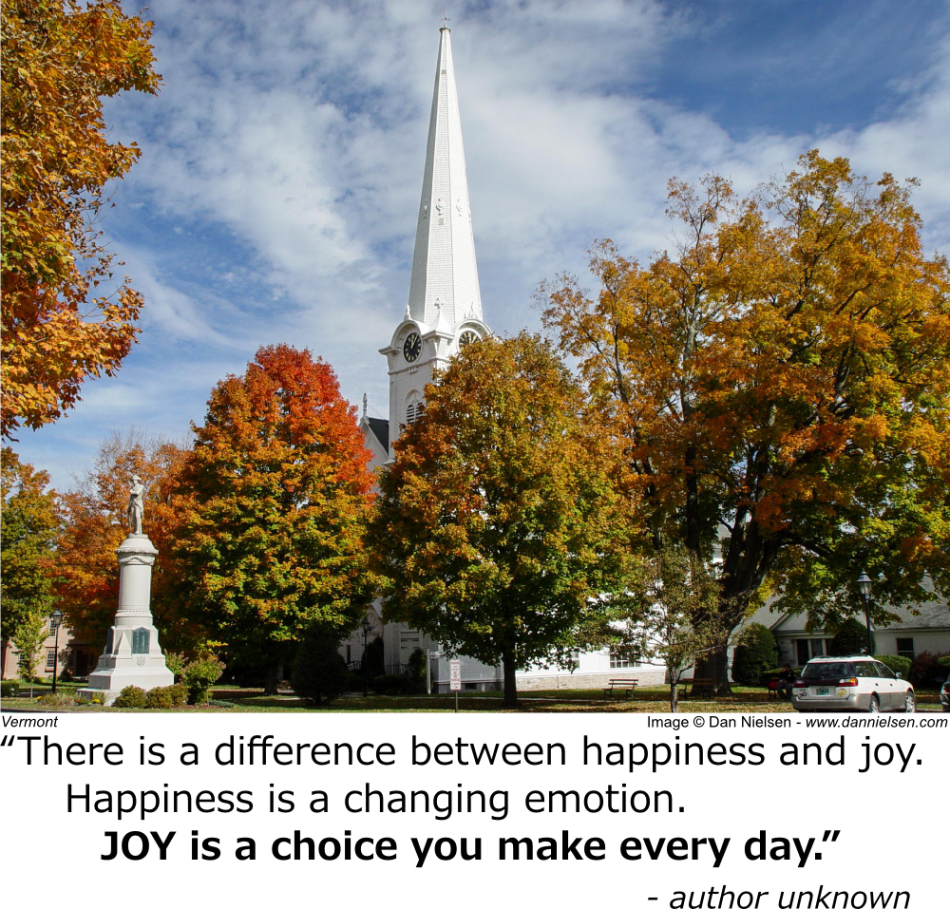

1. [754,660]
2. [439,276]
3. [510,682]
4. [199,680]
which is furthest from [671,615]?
[439,276]

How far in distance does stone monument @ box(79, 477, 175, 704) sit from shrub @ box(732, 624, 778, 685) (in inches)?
1091

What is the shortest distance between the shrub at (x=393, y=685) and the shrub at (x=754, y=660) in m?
16.9

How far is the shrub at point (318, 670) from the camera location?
2764cm

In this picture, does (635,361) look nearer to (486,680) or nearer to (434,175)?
(486,680)

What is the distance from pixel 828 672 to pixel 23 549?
30.5 metres

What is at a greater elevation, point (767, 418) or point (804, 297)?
point (804, 297)

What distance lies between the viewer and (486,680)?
38688 millimetres

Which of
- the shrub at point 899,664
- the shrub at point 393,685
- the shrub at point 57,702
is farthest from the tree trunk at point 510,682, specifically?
the shrub at point 899,664

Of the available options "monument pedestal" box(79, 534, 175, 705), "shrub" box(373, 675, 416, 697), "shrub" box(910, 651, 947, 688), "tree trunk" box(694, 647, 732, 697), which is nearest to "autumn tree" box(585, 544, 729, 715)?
"tree trunk" box(694, 647, 732, 697)

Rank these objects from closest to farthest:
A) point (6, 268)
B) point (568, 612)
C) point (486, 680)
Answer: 1. point (6, 268)
2. point (568, 612)
3. point (486, 680)

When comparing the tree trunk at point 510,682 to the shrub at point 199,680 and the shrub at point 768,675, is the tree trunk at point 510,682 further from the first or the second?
the shrub at point 768,675
